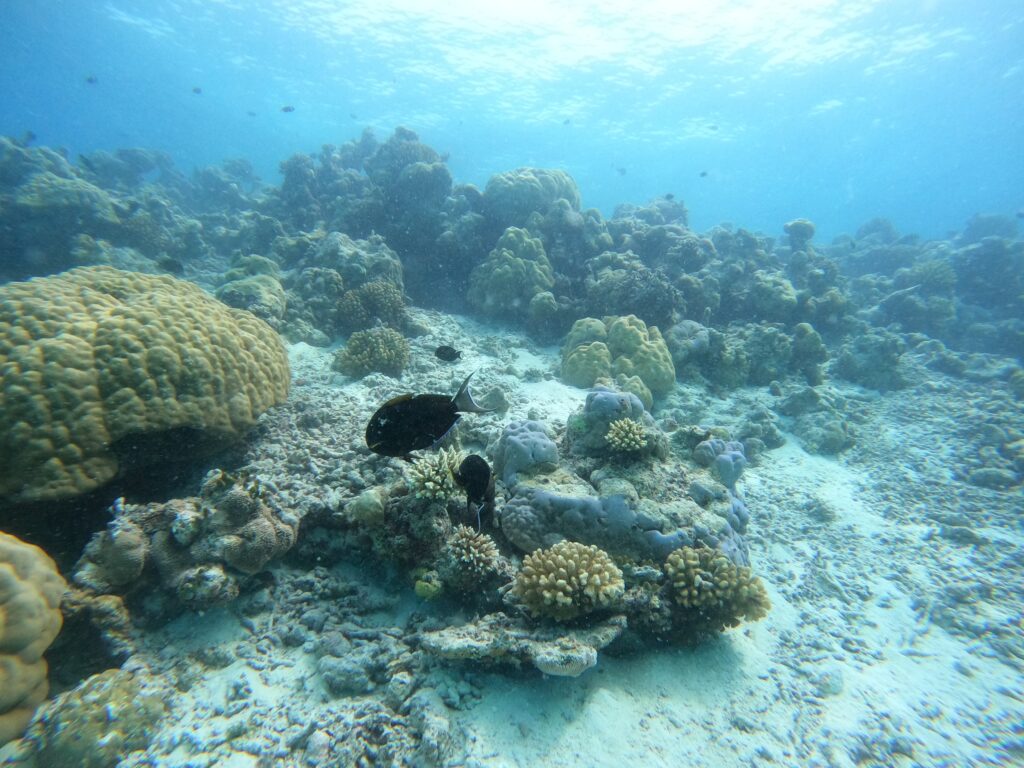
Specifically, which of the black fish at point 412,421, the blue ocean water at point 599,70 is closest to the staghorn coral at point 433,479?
the black fish at point 412,421

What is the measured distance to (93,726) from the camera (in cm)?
306

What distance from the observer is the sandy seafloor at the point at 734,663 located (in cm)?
343

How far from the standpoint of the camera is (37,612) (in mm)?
3170

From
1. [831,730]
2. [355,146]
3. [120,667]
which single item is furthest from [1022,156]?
[120,667]

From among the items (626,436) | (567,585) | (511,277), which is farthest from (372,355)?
(567,585)

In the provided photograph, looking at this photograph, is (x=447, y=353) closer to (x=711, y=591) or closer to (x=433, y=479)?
(x=433, y=479)

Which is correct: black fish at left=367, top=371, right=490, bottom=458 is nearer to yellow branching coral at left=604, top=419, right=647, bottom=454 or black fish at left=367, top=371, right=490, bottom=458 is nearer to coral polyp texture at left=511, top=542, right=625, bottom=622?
coral polyp texture at left=511, top=542, right=625, bottom=622

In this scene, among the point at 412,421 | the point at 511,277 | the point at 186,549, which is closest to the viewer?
the point at 412,421

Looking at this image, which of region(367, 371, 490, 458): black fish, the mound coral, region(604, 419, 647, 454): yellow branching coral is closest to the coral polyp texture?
region(604, 419, 647, 454): yellow branching coral

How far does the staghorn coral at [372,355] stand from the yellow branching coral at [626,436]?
4.52 metres

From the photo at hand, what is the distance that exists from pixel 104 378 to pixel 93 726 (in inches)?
118

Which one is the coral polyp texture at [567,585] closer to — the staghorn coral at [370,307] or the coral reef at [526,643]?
the coral reef at [526,643]

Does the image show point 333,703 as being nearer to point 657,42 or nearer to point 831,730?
point 831,730

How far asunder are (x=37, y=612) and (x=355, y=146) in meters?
25.9
